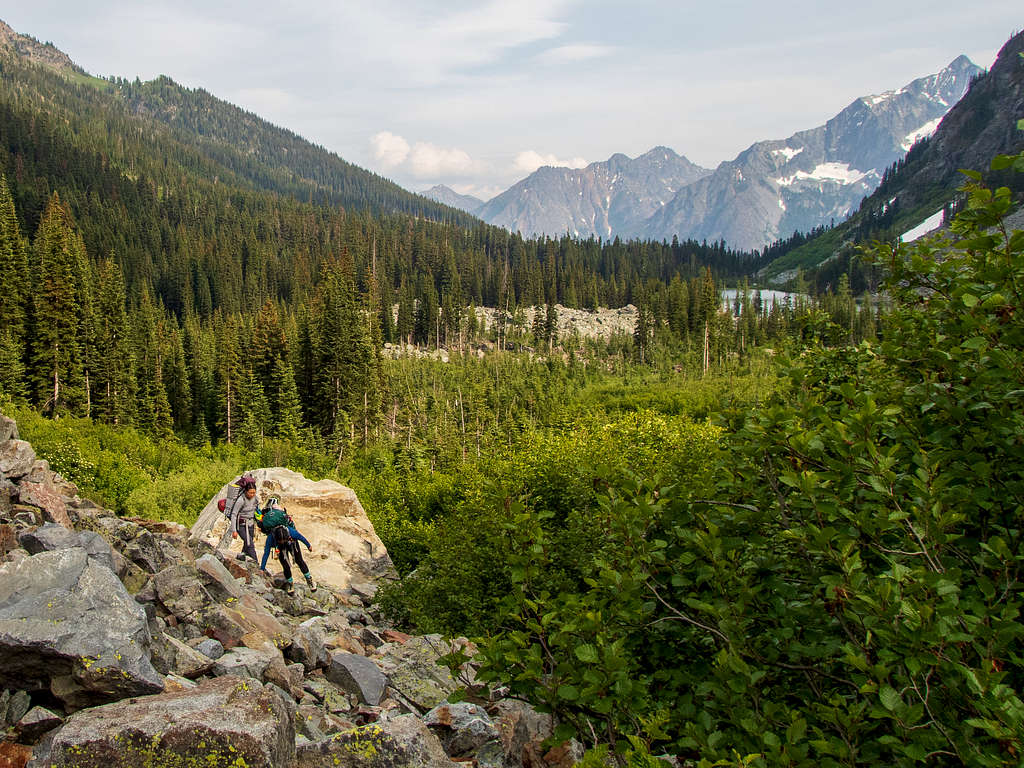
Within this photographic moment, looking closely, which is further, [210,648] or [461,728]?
[210,648]

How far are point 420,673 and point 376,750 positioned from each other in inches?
190

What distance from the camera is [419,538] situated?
81.8 ft

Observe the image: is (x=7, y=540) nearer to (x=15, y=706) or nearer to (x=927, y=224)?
(x=15, y=706)

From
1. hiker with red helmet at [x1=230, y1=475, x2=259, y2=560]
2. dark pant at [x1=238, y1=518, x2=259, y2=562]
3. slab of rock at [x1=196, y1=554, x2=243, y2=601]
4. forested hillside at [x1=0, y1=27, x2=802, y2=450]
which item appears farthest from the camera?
forested hillside at [x1=0, y1=27, x2=802, y2=450]

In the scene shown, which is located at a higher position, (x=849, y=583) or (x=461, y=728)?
(x=849, y=583)

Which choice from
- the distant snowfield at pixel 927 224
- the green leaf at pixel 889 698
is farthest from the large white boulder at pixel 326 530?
the distant snowfield at pixel 927 224

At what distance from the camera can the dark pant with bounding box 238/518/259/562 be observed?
1644 centimetres

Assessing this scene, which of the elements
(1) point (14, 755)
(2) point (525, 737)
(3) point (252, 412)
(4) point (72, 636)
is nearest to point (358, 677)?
(2) point (525, 737)

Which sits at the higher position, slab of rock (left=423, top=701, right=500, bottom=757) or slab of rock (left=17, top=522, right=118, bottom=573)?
slab of rock (left=17, top=522, right=118, bottom=573)

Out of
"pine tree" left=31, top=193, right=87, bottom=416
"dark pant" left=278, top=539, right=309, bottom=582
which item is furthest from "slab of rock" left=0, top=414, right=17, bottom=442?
"pine tree" left=31, top=193, right=87, bottom=416

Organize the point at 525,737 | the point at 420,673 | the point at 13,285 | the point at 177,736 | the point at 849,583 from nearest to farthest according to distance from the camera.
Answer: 1. the point at 849,583
2. the point at 177,736
3. the point at 525,737
4. the point at 420,673
5. the point at 13,285

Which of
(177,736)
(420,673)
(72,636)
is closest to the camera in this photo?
(177,736)

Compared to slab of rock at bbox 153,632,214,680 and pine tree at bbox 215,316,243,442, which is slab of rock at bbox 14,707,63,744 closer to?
slab of rock at bbox 153,632,214,680

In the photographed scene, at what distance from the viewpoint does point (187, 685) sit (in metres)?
5.89
